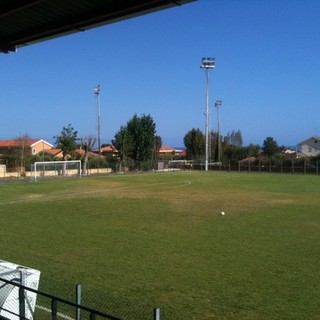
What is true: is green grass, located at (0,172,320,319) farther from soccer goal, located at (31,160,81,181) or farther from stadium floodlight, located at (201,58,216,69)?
stadium floodlight, located at (201,58,216,69)

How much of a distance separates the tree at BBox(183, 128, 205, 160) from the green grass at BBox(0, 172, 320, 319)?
2955 inches

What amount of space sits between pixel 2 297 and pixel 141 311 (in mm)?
3044

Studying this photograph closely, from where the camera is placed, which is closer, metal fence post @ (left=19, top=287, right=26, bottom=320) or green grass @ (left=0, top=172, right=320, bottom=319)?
metal fence post @ (left=19, top=287, right=26, bottom=320)

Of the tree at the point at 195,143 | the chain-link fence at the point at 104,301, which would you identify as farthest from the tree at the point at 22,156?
the chain-link fence at the point at 104,301

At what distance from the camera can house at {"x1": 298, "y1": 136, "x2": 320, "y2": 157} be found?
113 meters

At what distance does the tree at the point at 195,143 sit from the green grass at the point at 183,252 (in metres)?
75.0

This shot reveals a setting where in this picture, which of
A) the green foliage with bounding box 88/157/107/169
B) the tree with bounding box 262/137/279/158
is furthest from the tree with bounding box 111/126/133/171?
the tree with bounding box 262/137/279/158

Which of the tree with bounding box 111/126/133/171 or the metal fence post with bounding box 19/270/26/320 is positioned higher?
the tree with bounding box 111/126/133/171

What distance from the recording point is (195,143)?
103438 millimetres

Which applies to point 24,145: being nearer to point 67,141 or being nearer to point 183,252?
point 67,141

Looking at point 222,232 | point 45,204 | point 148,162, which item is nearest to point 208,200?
point 45,204

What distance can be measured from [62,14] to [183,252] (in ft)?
29.9

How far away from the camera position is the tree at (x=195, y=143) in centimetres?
10300

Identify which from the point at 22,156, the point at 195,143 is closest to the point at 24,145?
the point at 22,156
